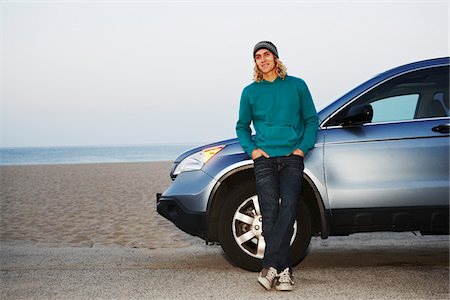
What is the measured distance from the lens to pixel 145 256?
290 inches

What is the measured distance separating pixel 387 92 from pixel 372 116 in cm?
70

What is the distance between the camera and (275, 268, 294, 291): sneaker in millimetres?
5125

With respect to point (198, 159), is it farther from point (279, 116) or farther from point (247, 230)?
point (279, 116)

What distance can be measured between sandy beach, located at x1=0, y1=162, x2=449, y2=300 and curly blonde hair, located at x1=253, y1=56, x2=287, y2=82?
5.63ft

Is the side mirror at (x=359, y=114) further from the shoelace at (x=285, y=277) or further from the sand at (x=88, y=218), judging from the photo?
the sand at (x=88, y=218)

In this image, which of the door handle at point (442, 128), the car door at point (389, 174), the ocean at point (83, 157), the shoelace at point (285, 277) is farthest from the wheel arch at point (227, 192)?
the ocean at point (83, 157)

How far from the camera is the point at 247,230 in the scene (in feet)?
18.8

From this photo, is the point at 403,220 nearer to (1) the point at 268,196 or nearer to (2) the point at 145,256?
(1) the point at 268,196

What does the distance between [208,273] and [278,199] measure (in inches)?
47.7

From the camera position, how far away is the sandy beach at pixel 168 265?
17.0ft

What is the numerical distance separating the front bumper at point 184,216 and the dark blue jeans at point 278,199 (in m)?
0.78

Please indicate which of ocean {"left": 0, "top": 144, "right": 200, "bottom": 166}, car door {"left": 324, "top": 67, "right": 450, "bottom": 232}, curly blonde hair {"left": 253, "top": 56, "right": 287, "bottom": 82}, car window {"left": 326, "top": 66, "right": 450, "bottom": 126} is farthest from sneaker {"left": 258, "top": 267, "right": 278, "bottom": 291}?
ocean {"left": 0, "top": 144, "right": 200, "bottom": 166}

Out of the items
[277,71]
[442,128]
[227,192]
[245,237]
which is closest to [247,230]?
[245,237]

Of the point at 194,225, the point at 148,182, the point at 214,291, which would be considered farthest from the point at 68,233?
the point at 148,182
